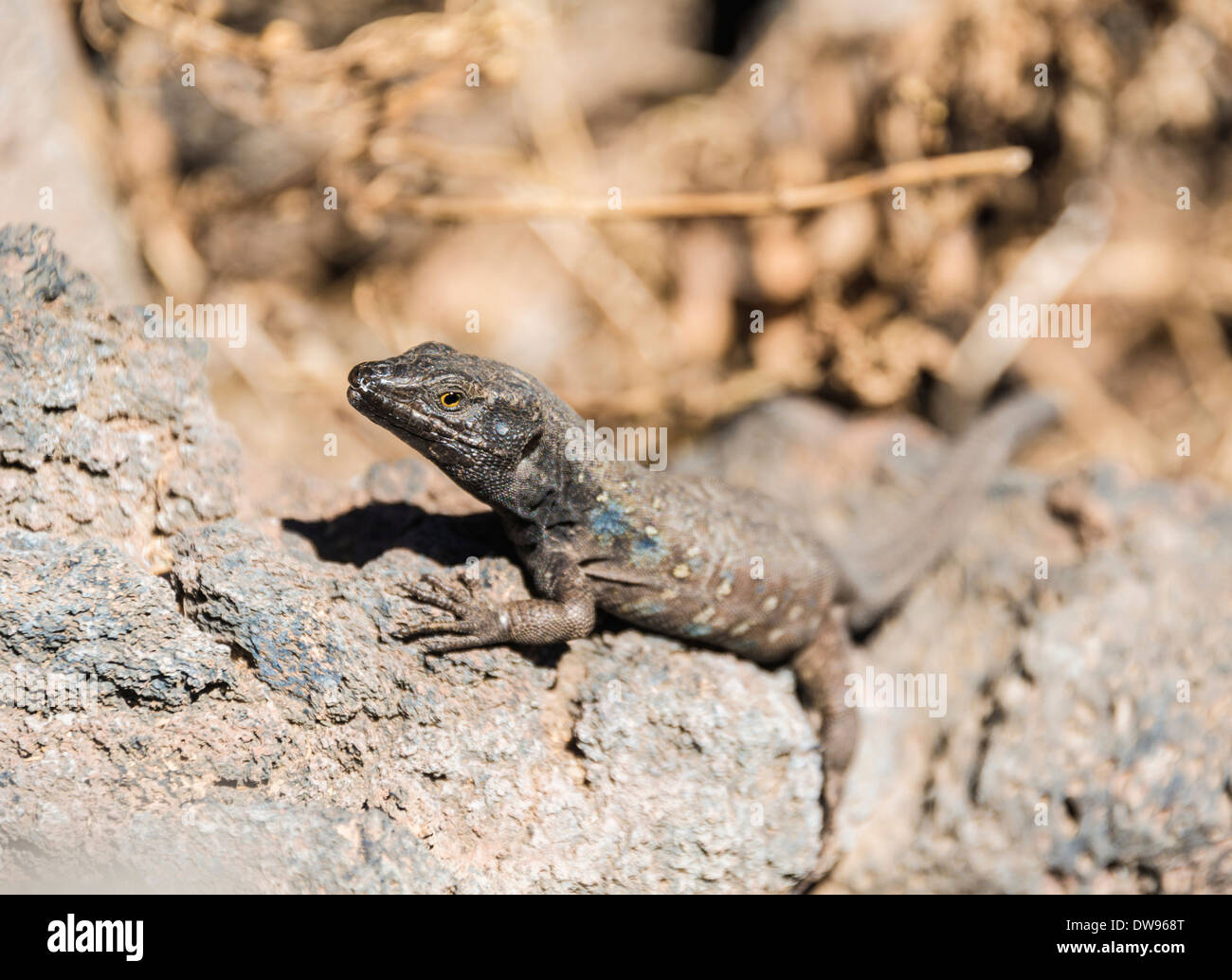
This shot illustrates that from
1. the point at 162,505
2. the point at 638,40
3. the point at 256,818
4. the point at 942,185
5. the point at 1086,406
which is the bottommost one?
the point at 256,818

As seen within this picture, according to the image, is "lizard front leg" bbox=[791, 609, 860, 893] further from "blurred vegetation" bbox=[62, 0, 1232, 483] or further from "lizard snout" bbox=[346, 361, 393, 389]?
"blurred vegetation" bbox=[62, 0, 1232, 483]

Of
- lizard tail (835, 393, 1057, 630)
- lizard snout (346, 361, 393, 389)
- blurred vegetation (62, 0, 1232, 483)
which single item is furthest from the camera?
blurred vegetation (62, 0, 1232, 483)

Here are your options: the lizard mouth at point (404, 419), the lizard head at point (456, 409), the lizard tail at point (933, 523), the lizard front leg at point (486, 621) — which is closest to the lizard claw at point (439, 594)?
the lizard front leg at point (486, 621)

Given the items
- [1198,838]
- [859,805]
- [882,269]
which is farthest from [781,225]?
[1198,838]

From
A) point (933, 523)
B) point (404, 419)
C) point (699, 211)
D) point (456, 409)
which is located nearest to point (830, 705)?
point (933, 523)

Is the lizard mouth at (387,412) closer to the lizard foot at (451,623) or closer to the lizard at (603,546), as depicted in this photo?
the lizard at (603,546)

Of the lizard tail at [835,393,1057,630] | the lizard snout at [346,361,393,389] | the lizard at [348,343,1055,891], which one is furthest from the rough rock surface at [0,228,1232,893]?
the lizard snout at [346,361,393,389]

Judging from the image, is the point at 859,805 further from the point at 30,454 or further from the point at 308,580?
the point at 30,454
